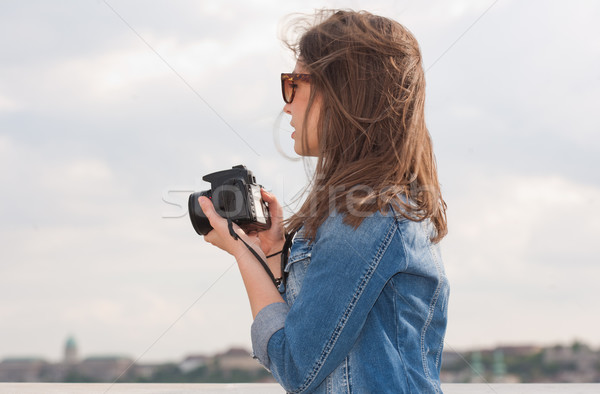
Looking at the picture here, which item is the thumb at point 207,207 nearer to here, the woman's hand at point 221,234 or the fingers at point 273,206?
the woman's hand at point 221,234

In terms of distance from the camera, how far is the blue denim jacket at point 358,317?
1.24m

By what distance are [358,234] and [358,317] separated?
0.57 ft

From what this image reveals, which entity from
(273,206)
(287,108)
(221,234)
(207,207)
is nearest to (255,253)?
(221,234)

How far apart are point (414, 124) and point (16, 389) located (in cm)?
299

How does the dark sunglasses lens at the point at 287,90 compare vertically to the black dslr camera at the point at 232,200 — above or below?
above

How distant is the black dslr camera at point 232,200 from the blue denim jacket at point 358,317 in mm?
438

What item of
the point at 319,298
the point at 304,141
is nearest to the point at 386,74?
the point at 304,141

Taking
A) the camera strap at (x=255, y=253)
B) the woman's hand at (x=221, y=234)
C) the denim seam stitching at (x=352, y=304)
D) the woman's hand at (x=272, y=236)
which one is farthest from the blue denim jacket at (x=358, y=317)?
the woman's hand at (x=272, y=236)

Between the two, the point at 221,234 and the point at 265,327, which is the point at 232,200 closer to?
the point at 221,234

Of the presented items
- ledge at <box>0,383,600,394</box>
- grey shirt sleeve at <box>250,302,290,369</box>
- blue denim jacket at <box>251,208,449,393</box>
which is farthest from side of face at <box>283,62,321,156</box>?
ledge at <box>0,383,600,394</box>

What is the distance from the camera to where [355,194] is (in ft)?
4.27

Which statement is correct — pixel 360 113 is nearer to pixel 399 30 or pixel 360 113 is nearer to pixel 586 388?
pixel 399 30

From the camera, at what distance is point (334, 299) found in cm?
123

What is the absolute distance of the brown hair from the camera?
1.37m
